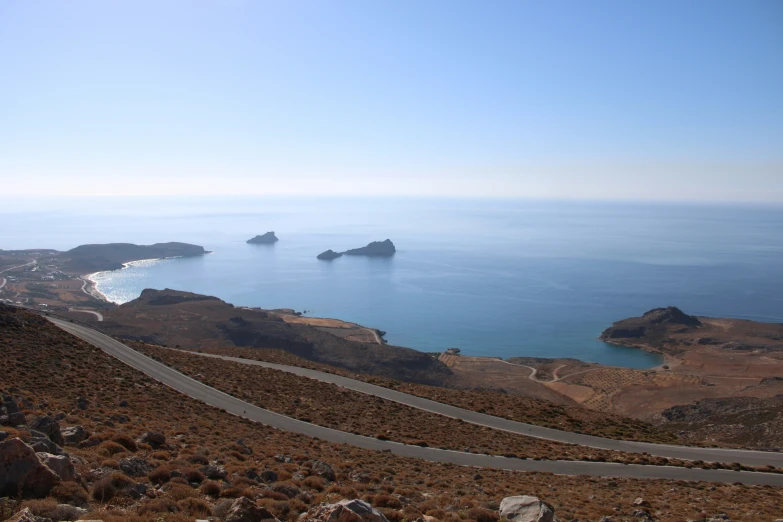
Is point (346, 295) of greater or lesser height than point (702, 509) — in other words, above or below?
below

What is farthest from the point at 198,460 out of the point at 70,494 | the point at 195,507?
the point at 70,494

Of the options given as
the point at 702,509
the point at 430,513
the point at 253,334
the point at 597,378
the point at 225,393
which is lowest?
the point at 597,378

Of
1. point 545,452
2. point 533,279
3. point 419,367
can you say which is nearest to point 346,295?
point 533,279

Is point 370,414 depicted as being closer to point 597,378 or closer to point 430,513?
point 430,513

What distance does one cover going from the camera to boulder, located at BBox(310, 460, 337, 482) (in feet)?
41.2

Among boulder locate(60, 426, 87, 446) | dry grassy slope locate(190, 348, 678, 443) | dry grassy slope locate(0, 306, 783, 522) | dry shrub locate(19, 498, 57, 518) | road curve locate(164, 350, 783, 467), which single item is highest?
dry shrub locate(19, 498, 57, 518)

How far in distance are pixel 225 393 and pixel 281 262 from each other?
16889cm

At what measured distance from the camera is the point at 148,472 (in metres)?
9.95

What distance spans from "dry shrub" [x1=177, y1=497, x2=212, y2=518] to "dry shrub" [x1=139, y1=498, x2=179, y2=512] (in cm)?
14

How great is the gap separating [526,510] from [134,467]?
27.1 ft

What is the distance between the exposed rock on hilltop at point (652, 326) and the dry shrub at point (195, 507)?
101m

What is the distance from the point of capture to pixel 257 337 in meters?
71.8

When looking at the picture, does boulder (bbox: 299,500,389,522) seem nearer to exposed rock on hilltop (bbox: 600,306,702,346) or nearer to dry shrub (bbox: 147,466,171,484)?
dry shrub (bbox: 147,466,171,484)

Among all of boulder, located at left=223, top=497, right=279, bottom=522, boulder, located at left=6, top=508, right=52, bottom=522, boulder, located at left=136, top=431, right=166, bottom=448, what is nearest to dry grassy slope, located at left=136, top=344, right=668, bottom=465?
boulder, located at left=136, top=431, right=166, bottom=448
